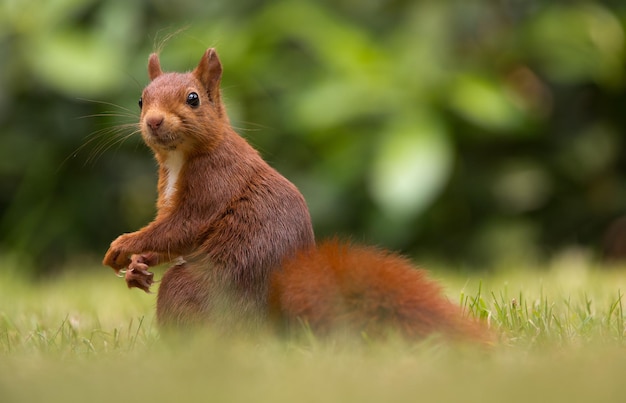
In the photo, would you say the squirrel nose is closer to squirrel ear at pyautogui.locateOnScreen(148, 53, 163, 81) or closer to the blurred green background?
squirrel ear at pyautogui.locateOnScreen(148, 53, 163, 81)

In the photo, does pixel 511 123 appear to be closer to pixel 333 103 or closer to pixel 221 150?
pixel 333 103

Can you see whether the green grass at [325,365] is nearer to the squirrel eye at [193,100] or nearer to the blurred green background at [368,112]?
the squirrel eye at [193,100]

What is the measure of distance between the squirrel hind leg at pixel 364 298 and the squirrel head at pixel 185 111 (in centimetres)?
57

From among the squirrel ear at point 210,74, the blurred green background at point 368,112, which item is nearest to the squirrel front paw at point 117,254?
the squirrel ear at point 210,74

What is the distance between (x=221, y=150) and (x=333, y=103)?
308 centimetres

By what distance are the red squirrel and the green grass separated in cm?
10

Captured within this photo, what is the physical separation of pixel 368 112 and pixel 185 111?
129 inches

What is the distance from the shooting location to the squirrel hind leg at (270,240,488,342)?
2.77m

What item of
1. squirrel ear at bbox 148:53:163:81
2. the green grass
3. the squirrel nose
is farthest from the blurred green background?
the squirrel nose

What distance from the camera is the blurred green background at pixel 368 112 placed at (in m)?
6.29

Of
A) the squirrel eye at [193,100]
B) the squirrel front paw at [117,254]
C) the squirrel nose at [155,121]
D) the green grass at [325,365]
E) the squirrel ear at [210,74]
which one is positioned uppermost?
the squirrel ear at [210,74]

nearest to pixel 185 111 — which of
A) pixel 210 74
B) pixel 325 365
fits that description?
pixel 210 74

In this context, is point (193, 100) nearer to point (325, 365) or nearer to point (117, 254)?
point (117, 254)

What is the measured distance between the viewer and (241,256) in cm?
300
